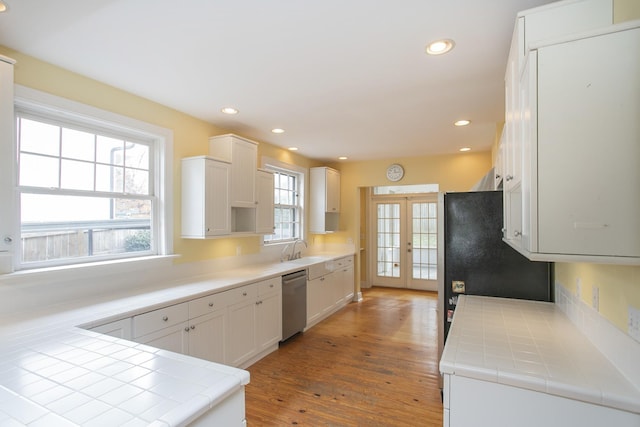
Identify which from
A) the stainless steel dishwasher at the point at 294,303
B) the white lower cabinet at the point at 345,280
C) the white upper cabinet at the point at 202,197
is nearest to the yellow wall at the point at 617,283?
the stainless steel dishwasher at the point at 294,303

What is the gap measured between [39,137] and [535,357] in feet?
10.5

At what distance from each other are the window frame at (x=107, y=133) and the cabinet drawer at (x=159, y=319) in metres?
0.66

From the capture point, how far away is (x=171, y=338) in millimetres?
2322

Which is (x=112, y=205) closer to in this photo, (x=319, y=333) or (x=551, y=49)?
(x=319, y=333)

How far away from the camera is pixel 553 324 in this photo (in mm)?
1786

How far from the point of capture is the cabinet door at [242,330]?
2872 millimetres

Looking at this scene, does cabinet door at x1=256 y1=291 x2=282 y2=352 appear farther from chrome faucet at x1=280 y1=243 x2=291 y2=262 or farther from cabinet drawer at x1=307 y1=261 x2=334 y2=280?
chrome faucet at x1=280 y1=243 x2=291 y2=262

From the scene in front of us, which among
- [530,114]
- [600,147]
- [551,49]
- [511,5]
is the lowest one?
[600,147]

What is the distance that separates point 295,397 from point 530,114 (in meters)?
2.52

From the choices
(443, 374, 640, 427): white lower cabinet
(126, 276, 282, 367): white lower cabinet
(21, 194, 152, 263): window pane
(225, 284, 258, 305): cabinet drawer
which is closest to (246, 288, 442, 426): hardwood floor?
(126, 276, 282, 367): white lower cabinet

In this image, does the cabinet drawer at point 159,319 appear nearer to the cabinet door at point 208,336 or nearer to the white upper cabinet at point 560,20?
the cabinet door at point 208,336

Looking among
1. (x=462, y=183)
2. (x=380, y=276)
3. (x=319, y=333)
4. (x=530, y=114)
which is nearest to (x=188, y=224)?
(x=319, y=333)

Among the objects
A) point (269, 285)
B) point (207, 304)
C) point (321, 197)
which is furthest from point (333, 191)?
point (207, 304)

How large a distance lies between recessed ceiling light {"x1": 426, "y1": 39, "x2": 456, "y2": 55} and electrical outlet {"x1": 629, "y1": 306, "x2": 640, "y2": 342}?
1.58 m
